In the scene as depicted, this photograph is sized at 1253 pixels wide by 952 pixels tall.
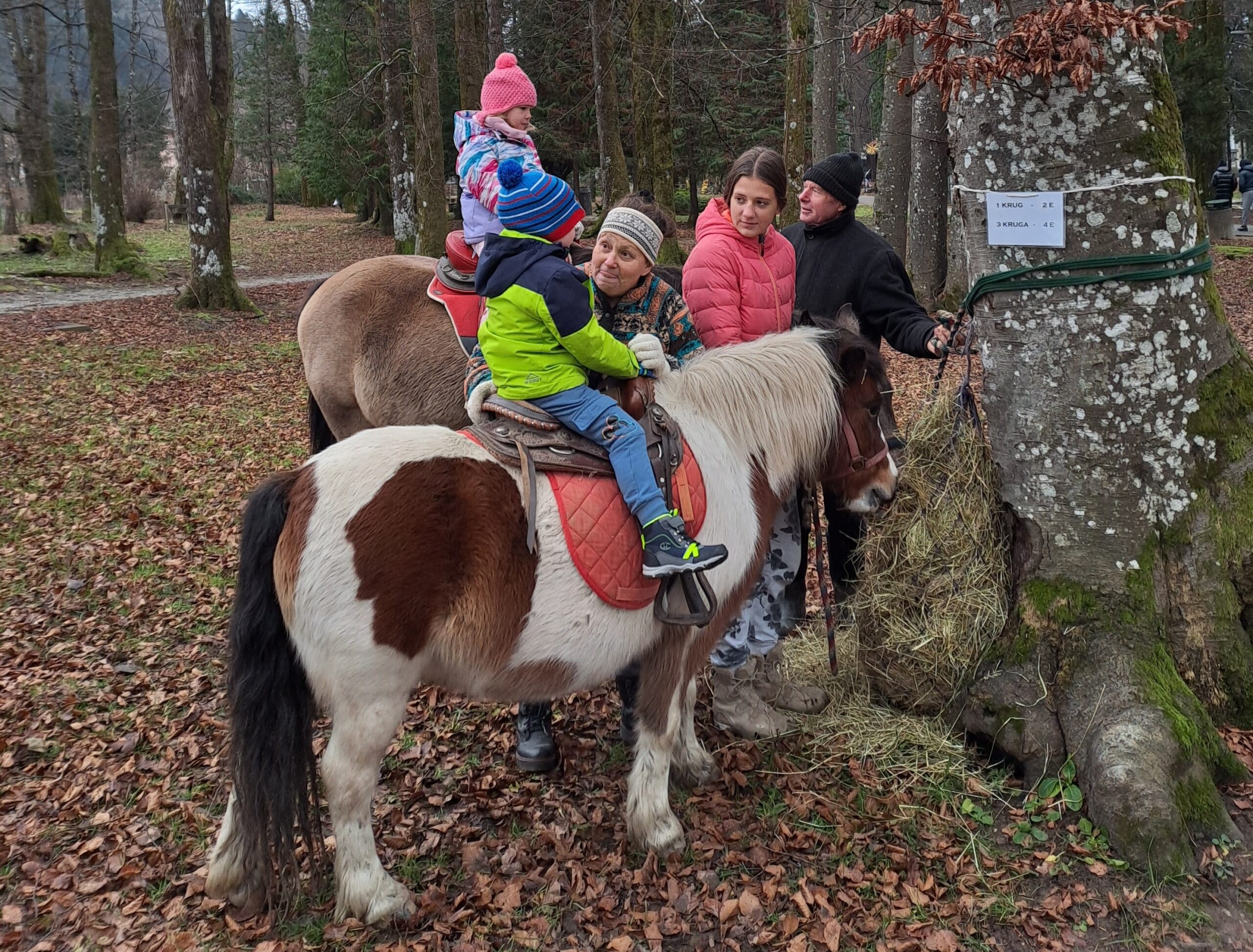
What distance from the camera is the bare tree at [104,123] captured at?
633 inches

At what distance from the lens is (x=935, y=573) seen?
3.48m

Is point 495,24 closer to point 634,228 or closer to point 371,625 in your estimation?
point 634,228

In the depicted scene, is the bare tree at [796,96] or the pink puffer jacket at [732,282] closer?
the pink puffer jacket at [732,282]

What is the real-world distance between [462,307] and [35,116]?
20.2m

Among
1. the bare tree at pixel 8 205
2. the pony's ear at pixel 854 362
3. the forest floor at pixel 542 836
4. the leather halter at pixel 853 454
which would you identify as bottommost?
the forest floor at pixel 542 836

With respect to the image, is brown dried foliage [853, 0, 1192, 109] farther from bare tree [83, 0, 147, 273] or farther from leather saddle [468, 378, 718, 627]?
→ bare tree [83, 0, 147, 273]

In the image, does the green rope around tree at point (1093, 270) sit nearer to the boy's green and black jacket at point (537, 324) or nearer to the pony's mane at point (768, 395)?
the pony's mane at point (768, 395)

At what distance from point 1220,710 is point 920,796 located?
3.93 ft

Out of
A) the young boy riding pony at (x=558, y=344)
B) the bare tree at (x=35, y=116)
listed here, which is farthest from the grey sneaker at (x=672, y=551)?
the bare tree at (x=35, y=116)

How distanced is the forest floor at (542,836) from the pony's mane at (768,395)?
52.1 inches

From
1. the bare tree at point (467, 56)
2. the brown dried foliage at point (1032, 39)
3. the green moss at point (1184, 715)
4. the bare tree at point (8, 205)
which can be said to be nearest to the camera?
the brown dried foliage at point (1032, 39)

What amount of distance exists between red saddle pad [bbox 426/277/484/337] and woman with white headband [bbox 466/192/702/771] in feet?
6.78

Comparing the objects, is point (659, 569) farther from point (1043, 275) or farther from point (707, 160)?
point (707, 160)

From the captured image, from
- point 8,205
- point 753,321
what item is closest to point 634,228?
point 753,321
